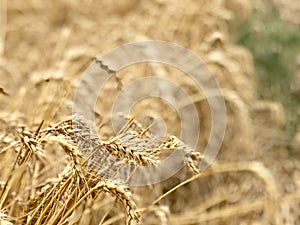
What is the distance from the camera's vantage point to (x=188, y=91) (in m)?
3.24

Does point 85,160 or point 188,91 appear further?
point 188,91

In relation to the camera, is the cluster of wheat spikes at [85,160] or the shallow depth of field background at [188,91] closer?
the cluster of wheat spikes at [85,160]

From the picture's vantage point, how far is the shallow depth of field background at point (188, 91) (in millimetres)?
2105

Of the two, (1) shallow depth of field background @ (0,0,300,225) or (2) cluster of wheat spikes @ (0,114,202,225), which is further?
(1) shallow depth of field background @ (0,0,300,225)

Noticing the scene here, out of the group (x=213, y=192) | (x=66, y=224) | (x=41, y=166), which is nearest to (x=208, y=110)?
(x=213, y=192)

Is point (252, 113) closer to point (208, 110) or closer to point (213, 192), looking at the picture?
point (208, 110)

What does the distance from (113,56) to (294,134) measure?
118 cm

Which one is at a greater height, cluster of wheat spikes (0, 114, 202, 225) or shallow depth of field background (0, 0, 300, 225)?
shallow depth of field background (0, 0, 300, 225)

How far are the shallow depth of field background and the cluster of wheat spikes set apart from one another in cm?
6

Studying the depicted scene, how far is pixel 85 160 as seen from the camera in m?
1.49

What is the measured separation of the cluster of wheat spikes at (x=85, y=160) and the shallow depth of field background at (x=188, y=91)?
0.06 metres

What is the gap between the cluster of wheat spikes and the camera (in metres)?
1.40

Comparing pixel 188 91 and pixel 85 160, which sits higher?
pixel 188 91

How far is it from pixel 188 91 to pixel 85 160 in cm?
178
